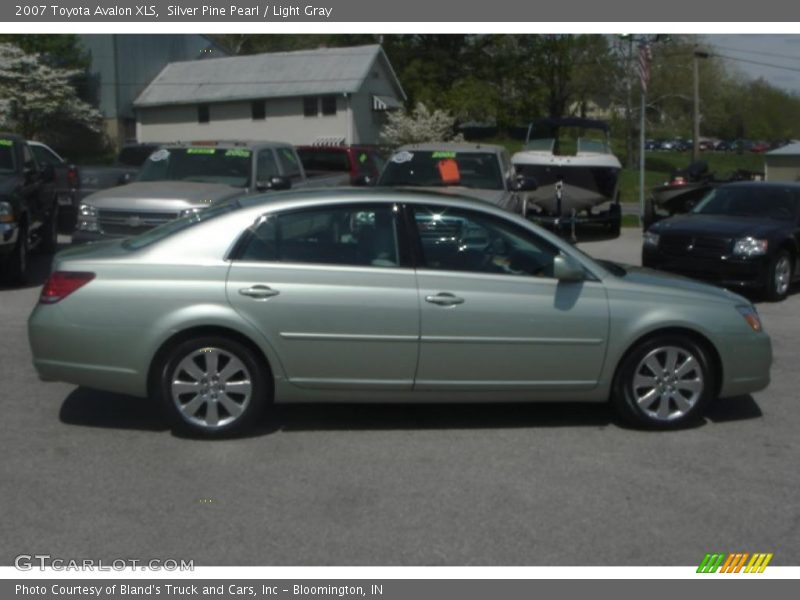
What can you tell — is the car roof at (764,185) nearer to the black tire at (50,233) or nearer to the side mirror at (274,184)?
the side mirror at (274,184)

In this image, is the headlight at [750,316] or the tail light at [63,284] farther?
the headlight at [750,316]

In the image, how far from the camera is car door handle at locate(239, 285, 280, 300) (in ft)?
21.5

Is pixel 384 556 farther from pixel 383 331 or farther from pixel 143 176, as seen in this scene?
pixel 143 176

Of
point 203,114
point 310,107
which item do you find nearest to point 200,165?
point 310,107

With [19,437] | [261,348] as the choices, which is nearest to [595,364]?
[261,348]

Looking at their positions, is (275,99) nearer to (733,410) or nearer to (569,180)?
(569,180)

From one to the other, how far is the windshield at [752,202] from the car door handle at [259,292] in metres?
8.62

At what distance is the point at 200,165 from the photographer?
13141mm

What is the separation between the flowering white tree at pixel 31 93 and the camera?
44.5m

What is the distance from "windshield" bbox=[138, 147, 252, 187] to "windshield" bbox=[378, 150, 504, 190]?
1.97 m

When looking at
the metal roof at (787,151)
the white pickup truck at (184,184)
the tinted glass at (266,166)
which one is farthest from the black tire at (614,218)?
the metal roof at (787,151)

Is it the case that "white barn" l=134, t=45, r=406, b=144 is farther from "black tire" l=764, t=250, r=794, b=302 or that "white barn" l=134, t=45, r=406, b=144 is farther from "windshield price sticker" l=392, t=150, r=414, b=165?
"black tire" l=764, t=250, r=794, b=302

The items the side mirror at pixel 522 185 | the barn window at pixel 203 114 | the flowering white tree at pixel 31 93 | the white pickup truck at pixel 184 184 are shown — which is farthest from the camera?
the barn window at pixel 203 114

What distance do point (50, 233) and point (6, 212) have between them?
2.97m
